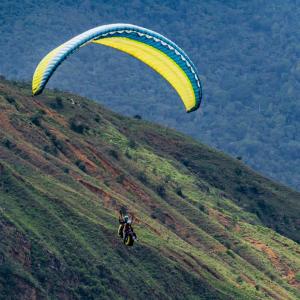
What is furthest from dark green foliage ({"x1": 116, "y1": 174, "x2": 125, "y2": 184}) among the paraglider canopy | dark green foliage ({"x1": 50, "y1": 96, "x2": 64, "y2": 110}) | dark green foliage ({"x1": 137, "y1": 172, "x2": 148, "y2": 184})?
the paraglider canopy

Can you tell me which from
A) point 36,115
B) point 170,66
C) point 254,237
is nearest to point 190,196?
point 254,237

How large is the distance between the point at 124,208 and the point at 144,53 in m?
33.7

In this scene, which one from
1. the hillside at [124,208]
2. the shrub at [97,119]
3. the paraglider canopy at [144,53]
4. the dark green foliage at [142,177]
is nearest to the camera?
the paraglider canopy at [144,53]

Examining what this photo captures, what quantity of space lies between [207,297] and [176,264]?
2930 millimetres

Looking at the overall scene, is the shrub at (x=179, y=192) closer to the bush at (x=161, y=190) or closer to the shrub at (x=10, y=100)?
the bush at (x=161, y=190)

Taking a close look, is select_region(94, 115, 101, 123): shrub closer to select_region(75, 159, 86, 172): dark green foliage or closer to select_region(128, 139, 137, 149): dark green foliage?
select_region(128, 139, 137, 149): dark green foliage

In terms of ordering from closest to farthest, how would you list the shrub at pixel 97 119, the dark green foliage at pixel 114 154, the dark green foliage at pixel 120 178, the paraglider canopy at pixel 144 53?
the paraglider canopy at pixel 144 53 < the dark green foliage at pixel 120 178 < the dark green foliage at pixel 114 154 < the shrub at pixel 97 119

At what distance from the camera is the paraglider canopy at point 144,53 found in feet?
185

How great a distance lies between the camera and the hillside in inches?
3282

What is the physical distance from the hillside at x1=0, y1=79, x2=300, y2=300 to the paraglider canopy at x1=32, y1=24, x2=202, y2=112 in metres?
20.1

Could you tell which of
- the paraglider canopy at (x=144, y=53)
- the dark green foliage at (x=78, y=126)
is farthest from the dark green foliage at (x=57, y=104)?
the paraglider canopy at (x=144, y=53)

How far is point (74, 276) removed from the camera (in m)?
82.9

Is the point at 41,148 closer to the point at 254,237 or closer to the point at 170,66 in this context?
the point at 254,237

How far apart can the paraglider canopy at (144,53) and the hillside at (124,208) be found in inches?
792
